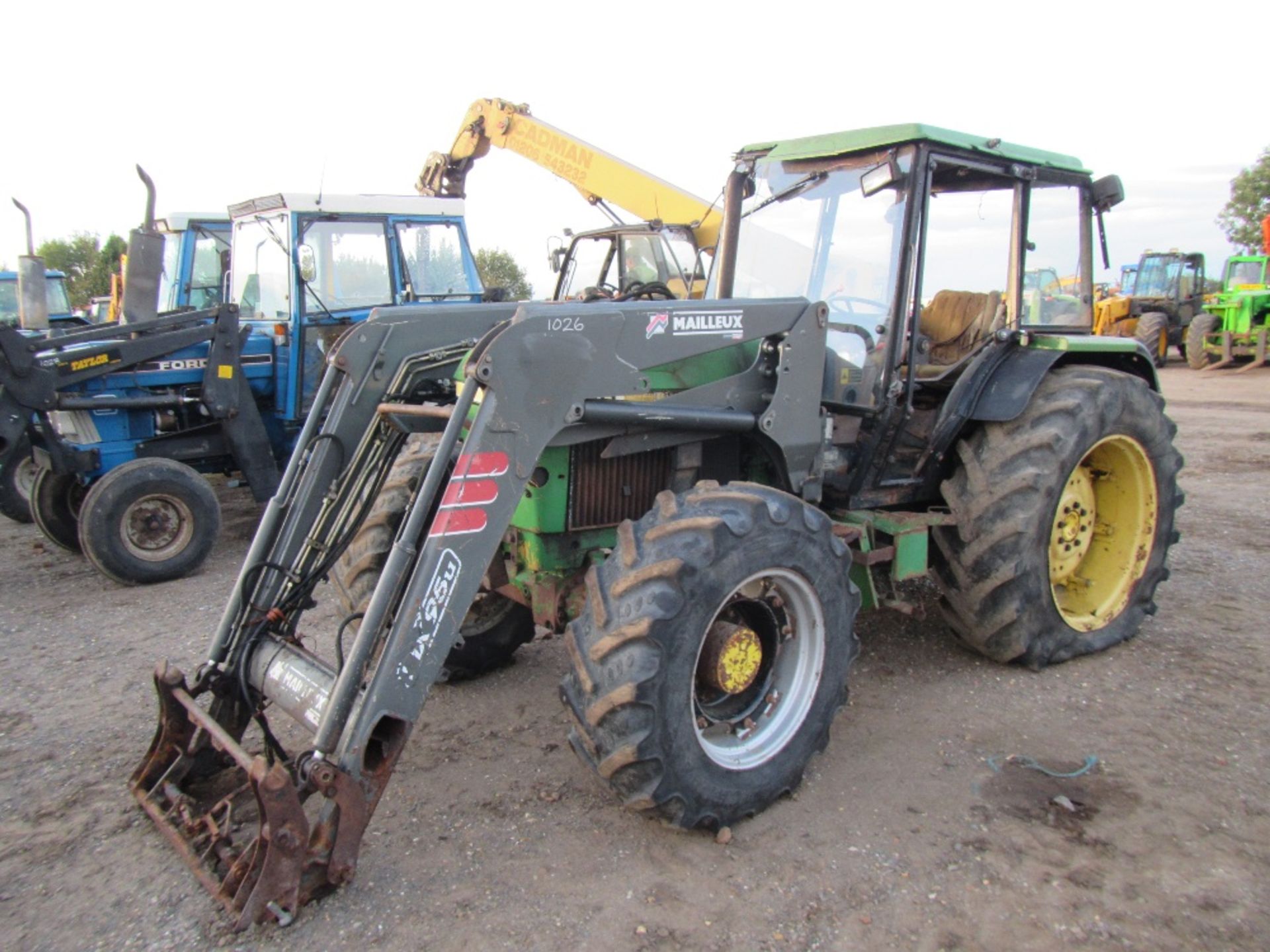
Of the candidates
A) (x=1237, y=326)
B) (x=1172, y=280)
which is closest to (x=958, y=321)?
(x=1237, y=326)

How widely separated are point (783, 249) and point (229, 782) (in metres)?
3.29

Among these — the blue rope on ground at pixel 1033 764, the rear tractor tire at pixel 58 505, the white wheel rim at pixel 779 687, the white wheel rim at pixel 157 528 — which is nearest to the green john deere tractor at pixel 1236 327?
the blue rope on ground at pixel 1033 764

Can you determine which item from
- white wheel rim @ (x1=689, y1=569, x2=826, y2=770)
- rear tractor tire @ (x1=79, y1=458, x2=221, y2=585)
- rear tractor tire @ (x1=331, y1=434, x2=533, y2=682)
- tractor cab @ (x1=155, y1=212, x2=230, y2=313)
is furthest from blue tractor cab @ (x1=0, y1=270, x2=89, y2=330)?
white wheel rim @ (x1=689, y1=569, x2=826, y2=770)

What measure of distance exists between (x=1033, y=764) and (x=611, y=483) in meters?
1.99

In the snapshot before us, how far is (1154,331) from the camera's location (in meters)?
19.7

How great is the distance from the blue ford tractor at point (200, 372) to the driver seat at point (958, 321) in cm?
477

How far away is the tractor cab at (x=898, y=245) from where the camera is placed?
4113mm

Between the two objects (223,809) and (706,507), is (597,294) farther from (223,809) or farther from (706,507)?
(223,809)

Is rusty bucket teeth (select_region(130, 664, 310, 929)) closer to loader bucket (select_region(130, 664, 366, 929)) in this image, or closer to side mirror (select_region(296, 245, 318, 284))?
loader bucket (select_region(130, 664, 366, 929))

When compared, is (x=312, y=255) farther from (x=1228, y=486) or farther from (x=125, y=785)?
(x=1228, y=486)

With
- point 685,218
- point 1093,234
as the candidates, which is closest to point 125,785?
point 1093,234

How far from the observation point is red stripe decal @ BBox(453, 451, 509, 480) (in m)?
2.85

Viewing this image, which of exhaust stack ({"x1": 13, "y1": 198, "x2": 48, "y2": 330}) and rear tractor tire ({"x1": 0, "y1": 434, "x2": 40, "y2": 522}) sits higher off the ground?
exhaust stack ({"x1": 13, "y1": 198, "x2": 48, "y2": 330})

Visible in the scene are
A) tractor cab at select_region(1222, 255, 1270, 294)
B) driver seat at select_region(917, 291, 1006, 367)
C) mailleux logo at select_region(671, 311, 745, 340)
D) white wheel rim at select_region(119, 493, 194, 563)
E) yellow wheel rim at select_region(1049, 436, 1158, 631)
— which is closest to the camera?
mailleux logo at select_region(671, 311, 745, 340)
